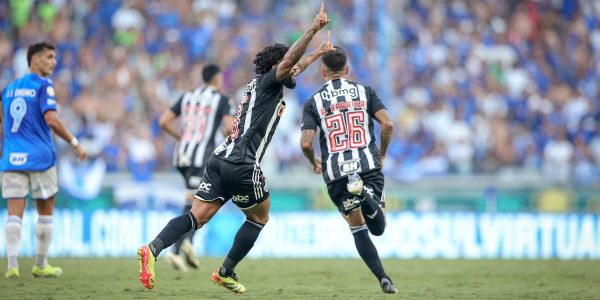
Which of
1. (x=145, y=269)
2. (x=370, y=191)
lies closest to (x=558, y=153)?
(x=370, y=191)

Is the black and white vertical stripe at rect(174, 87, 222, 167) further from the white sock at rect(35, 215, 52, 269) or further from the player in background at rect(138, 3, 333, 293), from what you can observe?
the player in background at rect(138, 3, 333, 293)

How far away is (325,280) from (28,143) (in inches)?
152

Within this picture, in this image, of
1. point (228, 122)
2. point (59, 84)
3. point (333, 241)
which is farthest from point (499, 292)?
point (59, 84)

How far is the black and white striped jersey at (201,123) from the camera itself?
1252 cm

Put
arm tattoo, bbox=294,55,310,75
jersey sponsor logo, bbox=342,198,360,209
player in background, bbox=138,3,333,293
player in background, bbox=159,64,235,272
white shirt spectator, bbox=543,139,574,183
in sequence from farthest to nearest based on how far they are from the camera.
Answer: white shirt spectator, bbox=543,139,574,183 → player in background, bbox=159,64,235,272 → jersey sponsor logo, bbox=342,198,360,209 → arm tattoo, bbox=294,55,310,75 → player in background, bbox=138,3,333,293

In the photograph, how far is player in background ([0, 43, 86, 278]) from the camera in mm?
10617

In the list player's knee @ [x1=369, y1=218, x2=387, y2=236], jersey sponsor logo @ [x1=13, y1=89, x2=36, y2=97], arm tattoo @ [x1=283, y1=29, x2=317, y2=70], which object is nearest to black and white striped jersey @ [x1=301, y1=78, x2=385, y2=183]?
player's knee @ [x1=369, y1=218, x2=387, y2=236]

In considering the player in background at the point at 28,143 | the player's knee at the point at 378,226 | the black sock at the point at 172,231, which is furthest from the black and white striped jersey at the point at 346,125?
the player in background at the point at 28,143

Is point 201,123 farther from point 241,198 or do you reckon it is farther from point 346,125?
point 241,198

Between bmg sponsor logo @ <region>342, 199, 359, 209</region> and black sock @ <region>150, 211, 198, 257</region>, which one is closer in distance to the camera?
black sock @ <region>150, 211, 198, 257</region>

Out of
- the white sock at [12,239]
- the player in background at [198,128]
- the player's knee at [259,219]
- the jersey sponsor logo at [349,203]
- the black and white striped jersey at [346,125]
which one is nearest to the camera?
the player's knee at [259,219]

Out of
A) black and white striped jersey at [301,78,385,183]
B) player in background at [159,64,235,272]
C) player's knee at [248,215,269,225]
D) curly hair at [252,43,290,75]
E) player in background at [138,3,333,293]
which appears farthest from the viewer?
player in background at [159,64,235,272]

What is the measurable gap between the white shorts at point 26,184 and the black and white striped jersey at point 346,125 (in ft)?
10.4

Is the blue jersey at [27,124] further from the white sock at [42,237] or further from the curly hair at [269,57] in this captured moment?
the curly hair at [269,57]
